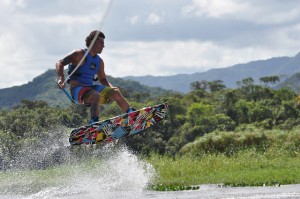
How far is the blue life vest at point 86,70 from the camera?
36.1 ft

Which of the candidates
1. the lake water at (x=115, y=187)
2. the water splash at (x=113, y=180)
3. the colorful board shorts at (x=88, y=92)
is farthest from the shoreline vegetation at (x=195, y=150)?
the colorful board shorts at (x=88, y=92)

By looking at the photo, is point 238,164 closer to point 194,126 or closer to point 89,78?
point 89,78

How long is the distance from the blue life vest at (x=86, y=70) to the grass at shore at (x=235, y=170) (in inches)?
143

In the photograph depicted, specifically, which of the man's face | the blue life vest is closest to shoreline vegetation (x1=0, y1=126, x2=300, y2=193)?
the blue life vest

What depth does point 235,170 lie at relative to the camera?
17281 mm

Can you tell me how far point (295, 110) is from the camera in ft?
186

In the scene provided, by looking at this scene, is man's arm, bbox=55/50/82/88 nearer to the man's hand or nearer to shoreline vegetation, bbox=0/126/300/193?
the man's hand

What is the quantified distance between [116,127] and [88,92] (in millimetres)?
1031

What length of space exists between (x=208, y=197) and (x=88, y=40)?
391 centimetres

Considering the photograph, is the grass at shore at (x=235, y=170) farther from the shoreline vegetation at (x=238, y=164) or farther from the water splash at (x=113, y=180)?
the water splash at (x=113, y=180)

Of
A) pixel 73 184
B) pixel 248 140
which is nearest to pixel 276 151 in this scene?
pixel 248 140

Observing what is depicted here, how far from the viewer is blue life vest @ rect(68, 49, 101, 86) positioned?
1102 centimetres

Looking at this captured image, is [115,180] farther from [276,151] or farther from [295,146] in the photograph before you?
[295,146]

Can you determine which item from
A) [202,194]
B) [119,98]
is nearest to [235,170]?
[202,194]
